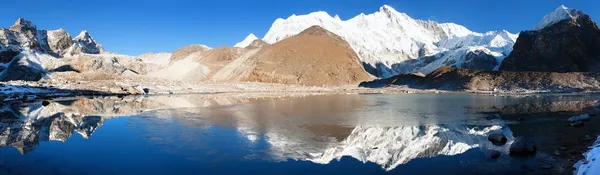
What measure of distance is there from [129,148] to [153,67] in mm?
121735

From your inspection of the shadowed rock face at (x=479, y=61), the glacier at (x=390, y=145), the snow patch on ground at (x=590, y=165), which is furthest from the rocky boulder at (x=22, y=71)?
the shadowed rock face at (x=479, y=61)

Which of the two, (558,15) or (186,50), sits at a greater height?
(558,15)

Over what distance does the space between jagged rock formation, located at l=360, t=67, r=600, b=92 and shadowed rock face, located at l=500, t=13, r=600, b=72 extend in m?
38.2

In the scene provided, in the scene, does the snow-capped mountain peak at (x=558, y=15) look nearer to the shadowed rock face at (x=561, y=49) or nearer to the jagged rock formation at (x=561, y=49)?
the shadowed rock face at (x=561, y=49)

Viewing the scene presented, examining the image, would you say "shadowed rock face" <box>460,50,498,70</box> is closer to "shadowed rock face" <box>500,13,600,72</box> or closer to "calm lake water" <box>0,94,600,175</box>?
"shadowed rock face" <box>500,13,600,72</box>

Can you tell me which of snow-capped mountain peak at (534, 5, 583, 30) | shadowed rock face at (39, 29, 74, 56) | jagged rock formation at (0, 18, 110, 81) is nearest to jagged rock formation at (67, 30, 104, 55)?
shadowed rock face at (39, 29, 74, 56)

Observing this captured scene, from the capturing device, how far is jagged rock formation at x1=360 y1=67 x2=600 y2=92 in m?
69.5

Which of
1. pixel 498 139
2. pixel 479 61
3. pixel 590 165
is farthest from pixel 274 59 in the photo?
pixel 479 61

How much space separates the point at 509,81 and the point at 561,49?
50.5 metres

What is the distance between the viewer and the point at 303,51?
108m

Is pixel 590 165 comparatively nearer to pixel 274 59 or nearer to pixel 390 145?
pixel 390 145

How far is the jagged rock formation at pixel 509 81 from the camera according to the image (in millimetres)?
69500

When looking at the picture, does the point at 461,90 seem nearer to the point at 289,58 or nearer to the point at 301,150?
the point at 289,58

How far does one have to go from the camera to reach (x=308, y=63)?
337 ft
